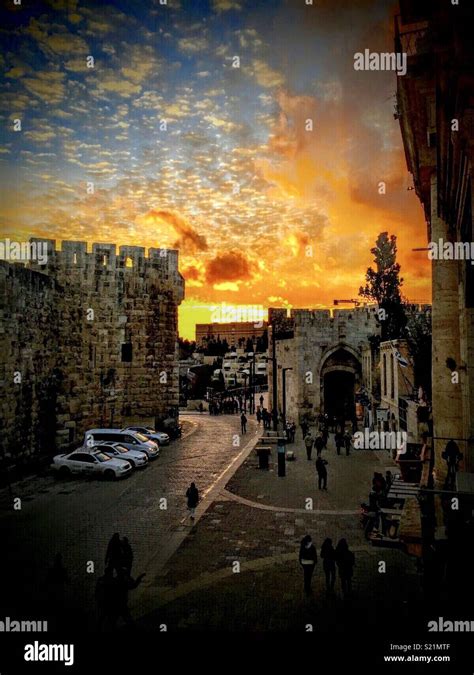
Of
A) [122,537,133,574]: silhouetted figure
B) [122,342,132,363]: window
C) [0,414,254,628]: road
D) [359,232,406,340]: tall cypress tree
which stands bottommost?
[0,414,254,628]: road

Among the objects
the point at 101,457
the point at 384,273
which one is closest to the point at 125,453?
the point at 101,457

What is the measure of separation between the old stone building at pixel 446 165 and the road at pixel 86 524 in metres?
6.75

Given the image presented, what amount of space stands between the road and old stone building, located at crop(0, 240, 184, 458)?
3.43m

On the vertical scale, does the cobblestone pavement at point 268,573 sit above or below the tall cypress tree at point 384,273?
below

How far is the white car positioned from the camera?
1797 centimetres

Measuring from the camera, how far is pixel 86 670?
6578 mm

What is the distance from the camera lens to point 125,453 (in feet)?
65.6

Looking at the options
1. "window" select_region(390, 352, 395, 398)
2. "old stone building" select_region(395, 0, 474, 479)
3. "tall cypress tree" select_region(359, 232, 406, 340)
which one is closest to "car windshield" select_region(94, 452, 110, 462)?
"window" select_region(390, 352, 395, 398)

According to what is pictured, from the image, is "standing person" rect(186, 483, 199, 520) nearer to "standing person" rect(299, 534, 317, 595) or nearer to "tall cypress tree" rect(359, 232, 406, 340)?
"standing person" rect(299, 534, 317, 595)

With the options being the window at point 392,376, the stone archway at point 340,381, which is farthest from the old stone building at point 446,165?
the stone archway at point 340,381

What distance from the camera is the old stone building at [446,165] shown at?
5.32 meters

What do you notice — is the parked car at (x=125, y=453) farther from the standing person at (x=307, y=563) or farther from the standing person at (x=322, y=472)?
the standing person at (x=307, y=563)

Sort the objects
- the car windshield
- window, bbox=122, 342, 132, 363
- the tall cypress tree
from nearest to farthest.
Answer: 1. the car windshield
2. window, bbox=122, 342, 132, 363
3. the tall cypress tree

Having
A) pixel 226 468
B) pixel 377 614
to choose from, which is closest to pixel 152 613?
pixel 377 614
